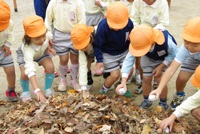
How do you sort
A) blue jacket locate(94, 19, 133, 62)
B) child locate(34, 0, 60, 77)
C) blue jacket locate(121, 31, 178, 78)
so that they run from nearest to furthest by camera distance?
blue jacket locate(121, 31, 178, 78) < blue jacket locate(94, 19, 133, 62) < child locate(34, 0, 60, 77)

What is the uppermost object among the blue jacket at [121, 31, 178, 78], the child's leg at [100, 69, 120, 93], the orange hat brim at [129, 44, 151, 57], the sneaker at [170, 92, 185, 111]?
the orange hat brim at [129, 44, 151, 57]

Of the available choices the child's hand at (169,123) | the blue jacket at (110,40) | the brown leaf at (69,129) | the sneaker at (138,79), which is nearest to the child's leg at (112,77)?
the blue jacket at (110,40)

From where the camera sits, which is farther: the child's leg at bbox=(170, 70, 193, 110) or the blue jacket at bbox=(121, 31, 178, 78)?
the child's leg at bbox=(170, 70, 193, 110)

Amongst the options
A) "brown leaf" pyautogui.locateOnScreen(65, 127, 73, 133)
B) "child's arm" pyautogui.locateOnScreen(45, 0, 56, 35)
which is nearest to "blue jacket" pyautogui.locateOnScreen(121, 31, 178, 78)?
"brown leaf" pyautogui.locateOnScreen(65, 127, 73, 133)

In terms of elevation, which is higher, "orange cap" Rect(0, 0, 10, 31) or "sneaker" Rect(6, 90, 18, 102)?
"orange cap" Rect(0, 0, 10, 31)

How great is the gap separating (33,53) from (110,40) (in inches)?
34.3

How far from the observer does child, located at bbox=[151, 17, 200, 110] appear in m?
2.71

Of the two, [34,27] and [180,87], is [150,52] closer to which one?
[180,87]

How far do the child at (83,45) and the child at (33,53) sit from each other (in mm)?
330

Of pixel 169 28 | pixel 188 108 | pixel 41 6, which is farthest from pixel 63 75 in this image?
pixel 169 28

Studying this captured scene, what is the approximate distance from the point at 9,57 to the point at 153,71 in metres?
1.65

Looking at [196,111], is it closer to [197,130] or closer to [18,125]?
[197,130]

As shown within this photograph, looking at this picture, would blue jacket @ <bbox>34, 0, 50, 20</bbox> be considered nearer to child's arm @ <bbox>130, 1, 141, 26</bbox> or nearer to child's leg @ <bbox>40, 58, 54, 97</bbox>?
child's leg @ <bbox>40, 58, 54, 97</bbox>

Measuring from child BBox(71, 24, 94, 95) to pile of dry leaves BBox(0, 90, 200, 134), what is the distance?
484mm
